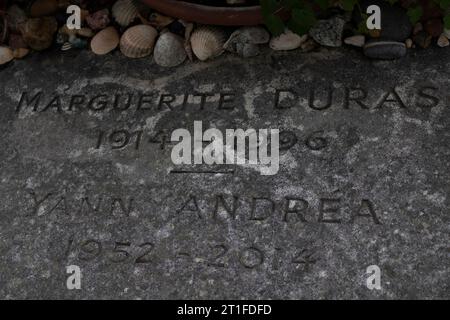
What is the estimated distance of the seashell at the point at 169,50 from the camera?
6.19 ft

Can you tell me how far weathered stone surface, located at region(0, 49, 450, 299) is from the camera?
147cm

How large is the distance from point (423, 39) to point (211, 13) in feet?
2.09

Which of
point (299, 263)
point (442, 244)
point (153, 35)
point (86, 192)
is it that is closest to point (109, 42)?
point (153, 35)

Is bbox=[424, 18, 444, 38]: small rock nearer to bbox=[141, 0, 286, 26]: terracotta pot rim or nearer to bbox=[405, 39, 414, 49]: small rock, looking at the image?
bbox=[405, 39, 414, 49]: small rock

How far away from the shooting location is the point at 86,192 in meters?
1.69

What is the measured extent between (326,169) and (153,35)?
2.40ft

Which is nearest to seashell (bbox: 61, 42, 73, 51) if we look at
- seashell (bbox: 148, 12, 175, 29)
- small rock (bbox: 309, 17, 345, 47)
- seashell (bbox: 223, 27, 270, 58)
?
seashell (bbox: 148, 12, 175, 29)

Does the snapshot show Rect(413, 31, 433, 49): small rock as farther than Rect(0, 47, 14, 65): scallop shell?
No

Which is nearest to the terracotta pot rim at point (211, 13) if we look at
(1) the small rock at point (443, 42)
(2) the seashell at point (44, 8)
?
(2) the seashell at point (44, 8)

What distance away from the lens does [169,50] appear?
1887mm

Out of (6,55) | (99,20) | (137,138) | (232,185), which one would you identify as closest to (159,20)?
(99,20)

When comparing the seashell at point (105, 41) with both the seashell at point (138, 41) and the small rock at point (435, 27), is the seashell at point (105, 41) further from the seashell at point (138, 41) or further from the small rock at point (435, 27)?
the small rock at point (435, 27)

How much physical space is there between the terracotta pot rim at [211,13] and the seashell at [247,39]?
0.10 ft

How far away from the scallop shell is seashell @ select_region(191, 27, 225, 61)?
63cm
